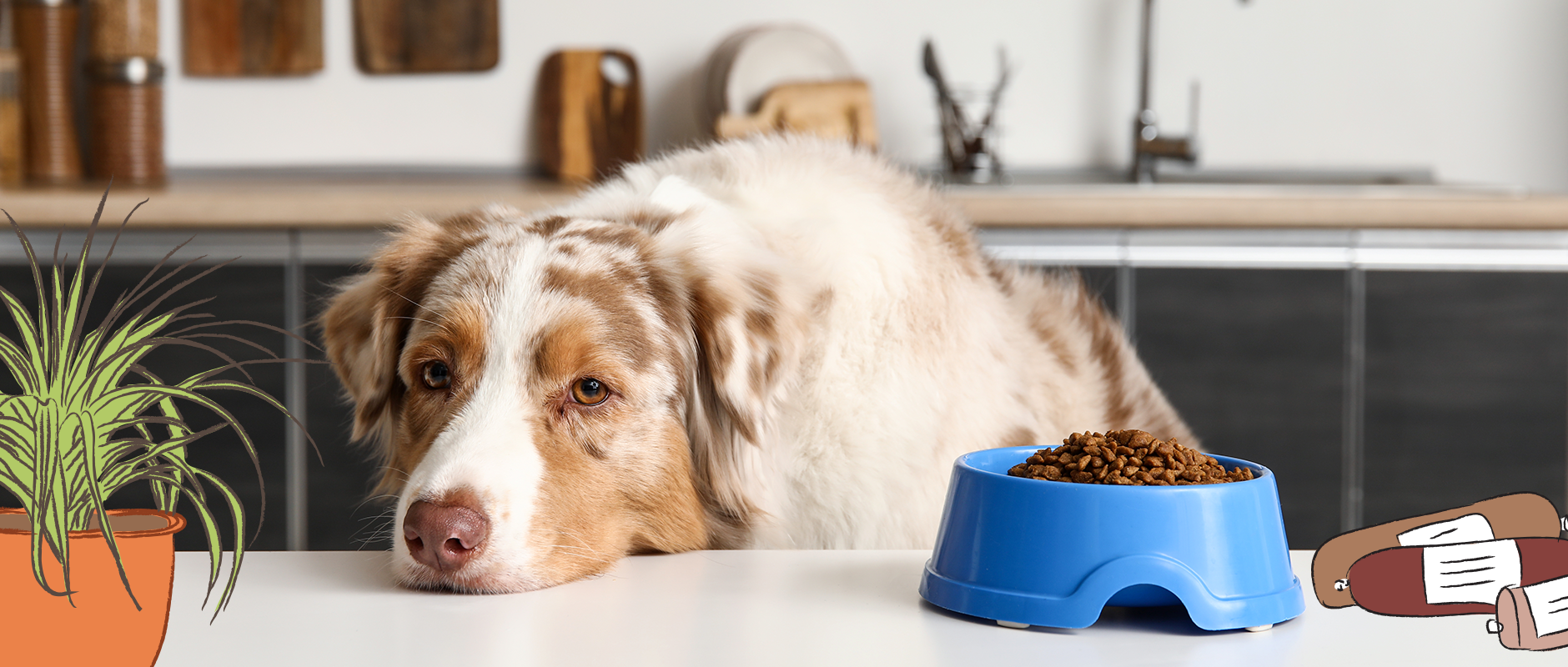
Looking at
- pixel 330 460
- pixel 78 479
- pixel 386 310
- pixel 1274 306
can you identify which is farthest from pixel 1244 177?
pixel 78 479

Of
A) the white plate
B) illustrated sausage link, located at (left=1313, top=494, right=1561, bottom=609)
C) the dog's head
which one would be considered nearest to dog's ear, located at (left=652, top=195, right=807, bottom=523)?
the dog's head

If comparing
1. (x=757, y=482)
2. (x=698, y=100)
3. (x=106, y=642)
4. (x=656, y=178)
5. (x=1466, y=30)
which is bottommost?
(x=757, y=482)

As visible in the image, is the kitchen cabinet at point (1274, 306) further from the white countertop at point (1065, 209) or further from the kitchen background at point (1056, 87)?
the kitchen background at point (1056, 87)

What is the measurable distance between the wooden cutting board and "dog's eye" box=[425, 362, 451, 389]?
241 centimetres

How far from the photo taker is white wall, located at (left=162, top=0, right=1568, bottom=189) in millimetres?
3607

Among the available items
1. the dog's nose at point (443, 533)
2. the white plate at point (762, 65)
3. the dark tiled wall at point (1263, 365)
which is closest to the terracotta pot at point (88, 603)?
the dog's nose at point (443, 533)

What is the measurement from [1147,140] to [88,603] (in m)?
3.35

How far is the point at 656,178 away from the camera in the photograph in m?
1.53

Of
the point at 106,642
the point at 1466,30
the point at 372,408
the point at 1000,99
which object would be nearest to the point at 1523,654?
the point at 106,642

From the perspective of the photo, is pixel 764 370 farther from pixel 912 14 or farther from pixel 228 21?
pixel 228 21

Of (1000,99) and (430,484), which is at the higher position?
(1000,99)

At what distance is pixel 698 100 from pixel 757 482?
2529 mm

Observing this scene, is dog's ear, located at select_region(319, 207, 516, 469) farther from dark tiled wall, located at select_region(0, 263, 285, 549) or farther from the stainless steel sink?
the stainless steel sink

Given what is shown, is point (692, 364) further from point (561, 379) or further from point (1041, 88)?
point (1041, 88)
